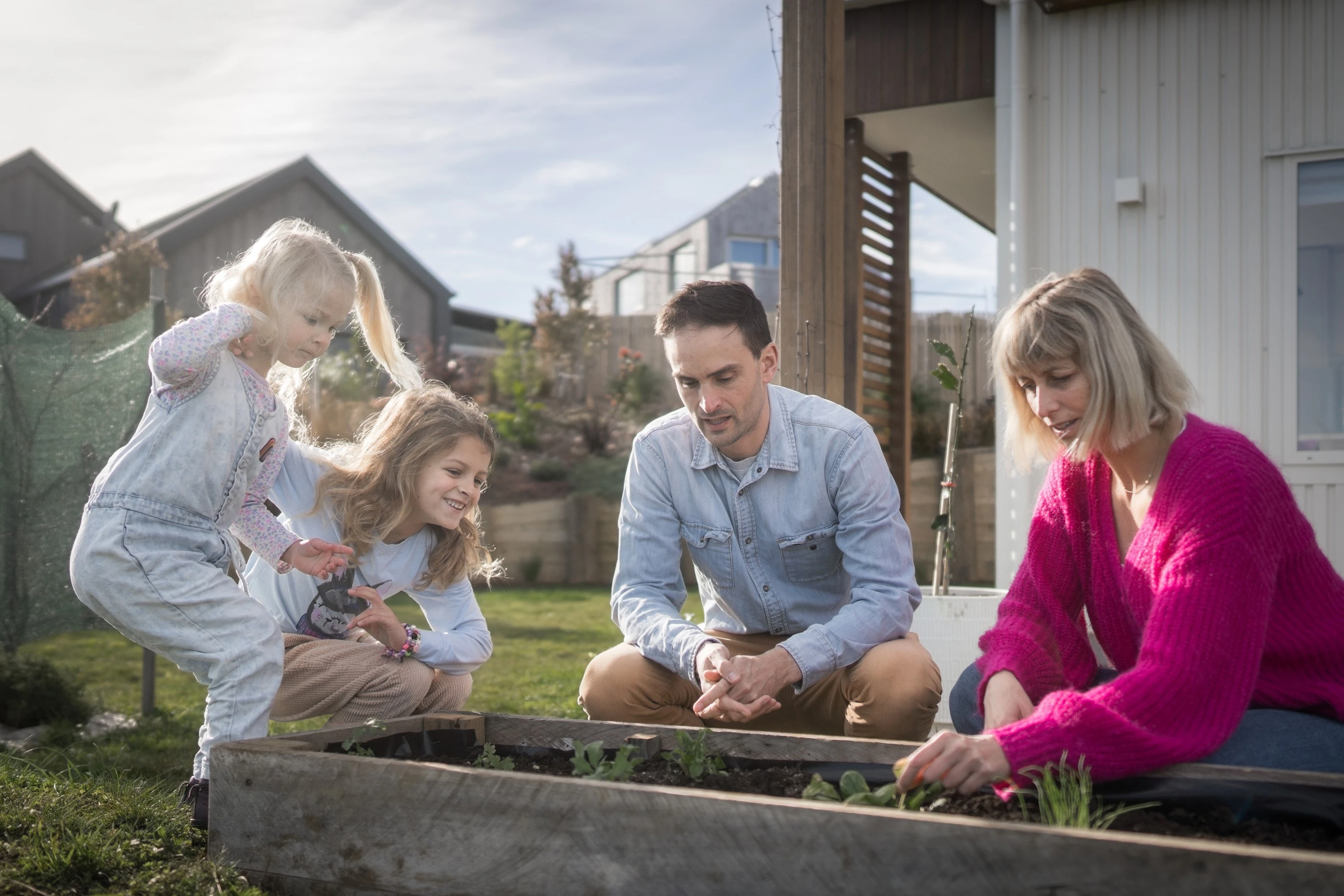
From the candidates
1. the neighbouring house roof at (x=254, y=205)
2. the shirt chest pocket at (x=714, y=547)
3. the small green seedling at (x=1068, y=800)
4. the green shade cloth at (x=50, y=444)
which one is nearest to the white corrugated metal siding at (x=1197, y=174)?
the shirt chest pocket at (x=714, y=547)

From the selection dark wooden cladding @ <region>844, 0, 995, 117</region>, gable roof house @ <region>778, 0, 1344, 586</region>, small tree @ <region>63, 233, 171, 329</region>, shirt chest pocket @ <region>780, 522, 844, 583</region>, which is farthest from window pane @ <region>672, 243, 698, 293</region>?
shirt chest pocket @ <region>780, 522, 844, 583</region>

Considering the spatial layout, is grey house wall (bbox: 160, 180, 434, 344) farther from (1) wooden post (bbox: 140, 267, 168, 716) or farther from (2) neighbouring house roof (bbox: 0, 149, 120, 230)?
(1) wooden post (bbox: 140, 267, 168, 716)

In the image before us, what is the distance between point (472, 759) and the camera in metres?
2.11

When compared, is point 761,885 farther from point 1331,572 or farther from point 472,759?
point 1331,572

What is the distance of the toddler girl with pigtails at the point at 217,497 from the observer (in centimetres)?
221

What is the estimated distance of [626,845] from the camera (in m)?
1.50

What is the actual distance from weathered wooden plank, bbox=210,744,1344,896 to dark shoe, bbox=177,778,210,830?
0.28m

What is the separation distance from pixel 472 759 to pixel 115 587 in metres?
0.81

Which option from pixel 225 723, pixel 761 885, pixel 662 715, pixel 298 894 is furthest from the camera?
pixel 662 715

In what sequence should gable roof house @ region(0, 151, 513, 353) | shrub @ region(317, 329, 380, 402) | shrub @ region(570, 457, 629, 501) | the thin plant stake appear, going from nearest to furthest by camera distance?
the thin plant stake → shrub @ region(570, 457, 629, 501) → shrub @ region(317, 329, 380, 402) → gable roof house @ region(0, 151, 513, 353)

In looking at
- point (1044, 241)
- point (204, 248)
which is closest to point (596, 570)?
point (1044, 241)

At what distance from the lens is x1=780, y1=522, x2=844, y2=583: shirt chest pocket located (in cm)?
258

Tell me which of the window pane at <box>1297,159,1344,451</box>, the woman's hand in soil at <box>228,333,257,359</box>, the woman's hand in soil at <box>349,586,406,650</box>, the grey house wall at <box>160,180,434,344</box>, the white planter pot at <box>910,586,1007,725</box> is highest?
the grey house wall at <box>160,180,434,344</box>

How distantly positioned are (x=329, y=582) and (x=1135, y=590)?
71.9 inches
